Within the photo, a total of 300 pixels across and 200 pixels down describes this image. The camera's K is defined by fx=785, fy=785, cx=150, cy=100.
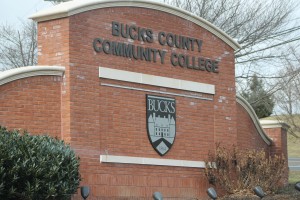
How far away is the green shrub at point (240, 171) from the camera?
66.6 ft

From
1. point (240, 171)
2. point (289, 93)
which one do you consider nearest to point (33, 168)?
point (240, 171)

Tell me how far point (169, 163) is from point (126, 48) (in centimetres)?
304

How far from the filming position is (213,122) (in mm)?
20766

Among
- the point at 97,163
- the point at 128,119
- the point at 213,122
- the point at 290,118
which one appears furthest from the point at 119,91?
the point at 290,118

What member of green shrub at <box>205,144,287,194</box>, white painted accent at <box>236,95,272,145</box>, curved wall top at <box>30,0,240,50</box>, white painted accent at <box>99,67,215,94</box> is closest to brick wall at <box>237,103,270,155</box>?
white painted accent at <box>236,95,272,145</box>

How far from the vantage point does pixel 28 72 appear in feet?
53.9

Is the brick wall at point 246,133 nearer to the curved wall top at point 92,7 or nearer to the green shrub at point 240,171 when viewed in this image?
the green shrub at point 240,171

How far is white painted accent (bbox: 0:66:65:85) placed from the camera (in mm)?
16031

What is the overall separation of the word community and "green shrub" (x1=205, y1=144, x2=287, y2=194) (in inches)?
89.1

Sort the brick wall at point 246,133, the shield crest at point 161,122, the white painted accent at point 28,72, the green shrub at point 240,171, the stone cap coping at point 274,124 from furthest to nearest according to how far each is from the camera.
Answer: the stone cap coping at point 274,124, the brick wall at point 246,133, the green shrub at point 240,171, the shield crest at point 161,122, the white painted accent at point 28,72

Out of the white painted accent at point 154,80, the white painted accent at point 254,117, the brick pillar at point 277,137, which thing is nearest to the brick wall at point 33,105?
the white painted accent at point 154,80

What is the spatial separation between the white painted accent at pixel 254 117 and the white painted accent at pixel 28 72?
6.95 meters

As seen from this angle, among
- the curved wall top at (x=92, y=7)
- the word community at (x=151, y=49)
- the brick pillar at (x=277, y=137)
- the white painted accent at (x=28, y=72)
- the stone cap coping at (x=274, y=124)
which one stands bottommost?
the brick pillar at (x=277, y=137)

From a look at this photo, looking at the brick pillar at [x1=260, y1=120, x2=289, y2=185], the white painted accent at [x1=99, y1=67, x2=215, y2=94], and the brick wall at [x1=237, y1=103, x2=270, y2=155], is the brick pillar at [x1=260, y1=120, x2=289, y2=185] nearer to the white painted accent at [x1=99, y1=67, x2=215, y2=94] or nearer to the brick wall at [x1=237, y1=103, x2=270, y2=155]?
the brick wall at [x1=237, y1=103, x2=270, y2=155]
